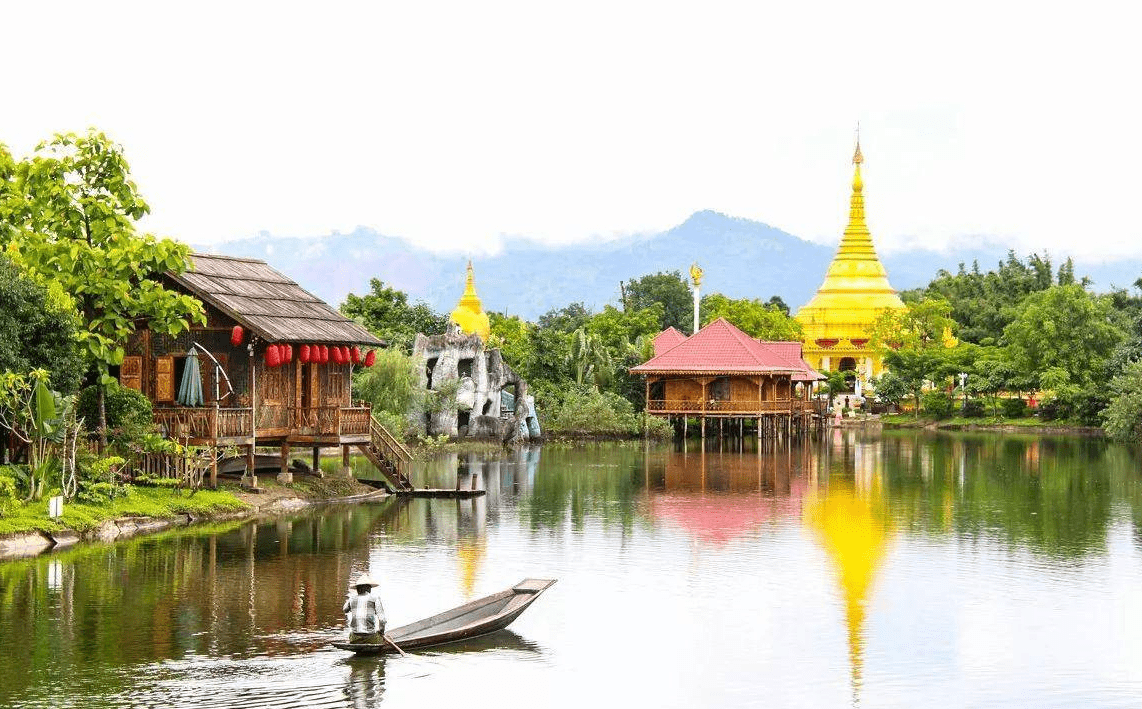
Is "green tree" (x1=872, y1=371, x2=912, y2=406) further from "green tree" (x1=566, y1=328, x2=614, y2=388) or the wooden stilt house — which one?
the wooden stilt house

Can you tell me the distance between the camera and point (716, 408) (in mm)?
59469

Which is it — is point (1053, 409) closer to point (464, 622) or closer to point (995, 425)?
point (995, 425)

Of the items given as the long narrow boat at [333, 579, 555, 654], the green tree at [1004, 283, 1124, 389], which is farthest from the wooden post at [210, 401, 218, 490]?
the green tree at [1004, 283, 1124, 389]

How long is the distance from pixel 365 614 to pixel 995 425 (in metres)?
55.3

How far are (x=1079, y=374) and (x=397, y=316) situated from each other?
2869 centimetres

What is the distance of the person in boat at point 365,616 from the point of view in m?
17.0

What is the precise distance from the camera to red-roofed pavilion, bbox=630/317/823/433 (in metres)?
58.3

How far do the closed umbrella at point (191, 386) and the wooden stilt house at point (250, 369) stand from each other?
0.02 meters

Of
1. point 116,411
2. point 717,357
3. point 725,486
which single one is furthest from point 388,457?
point 717,357

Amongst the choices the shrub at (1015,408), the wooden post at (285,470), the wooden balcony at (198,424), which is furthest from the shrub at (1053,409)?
the wooden balcony at (198,424)

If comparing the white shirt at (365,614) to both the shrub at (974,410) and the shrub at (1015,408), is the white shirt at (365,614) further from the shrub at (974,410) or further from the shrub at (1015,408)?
the shrub at (974,410)

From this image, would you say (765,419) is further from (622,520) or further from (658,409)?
(622,520)

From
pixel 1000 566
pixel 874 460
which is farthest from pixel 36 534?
pixel 874 460

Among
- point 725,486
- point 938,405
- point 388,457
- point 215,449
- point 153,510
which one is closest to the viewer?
point 153,510
